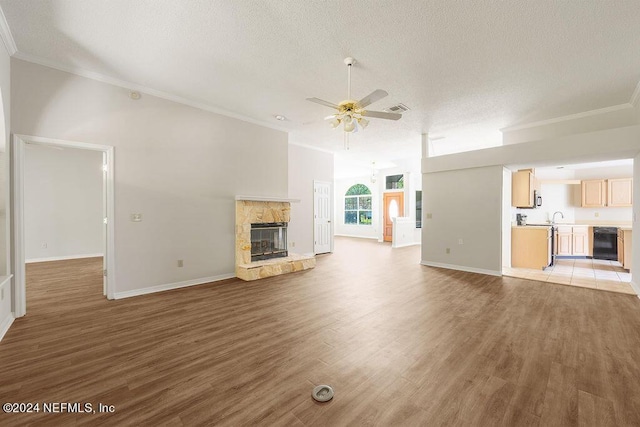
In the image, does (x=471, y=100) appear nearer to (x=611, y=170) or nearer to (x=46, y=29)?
(x=46, y=29)

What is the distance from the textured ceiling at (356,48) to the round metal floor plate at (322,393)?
3219mm

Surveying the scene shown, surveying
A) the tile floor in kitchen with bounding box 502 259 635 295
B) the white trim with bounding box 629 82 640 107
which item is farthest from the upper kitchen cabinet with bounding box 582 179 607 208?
the white trim with bounding box 629 82 640 107

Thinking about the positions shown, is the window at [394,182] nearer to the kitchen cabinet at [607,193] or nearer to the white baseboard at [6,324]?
the kitchen cabinet at [607,193]

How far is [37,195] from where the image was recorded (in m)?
6.76

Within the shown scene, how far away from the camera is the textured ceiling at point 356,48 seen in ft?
8.14

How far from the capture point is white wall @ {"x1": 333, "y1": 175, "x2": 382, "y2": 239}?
12000 millimetres

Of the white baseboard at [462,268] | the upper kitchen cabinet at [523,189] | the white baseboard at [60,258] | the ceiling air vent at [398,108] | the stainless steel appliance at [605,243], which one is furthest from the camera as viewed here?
the white baseboard at [60,258]

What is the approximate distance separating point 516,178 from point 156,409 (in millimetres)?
7622

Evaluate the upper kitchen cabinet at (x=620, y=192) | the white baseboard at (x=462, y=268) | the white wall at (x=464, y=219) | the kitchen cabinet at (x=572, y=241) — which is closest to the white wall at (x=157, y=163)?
the white wall at (x=464, y=219)

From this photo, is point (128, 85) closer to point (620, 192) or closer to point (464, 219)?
point (464, 219)

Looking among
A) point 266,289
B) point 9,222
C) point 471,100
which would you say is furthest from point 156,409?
point 471,100

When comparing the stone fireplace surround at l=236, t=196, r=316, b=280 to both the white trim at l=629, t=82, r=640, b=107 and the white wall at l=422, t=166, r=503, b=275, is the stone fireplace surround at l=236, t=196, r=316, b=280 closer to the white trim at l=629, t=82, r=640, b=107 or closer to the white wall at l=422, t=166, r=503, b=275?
the white wall at l=422, t=166, r=503, b=275

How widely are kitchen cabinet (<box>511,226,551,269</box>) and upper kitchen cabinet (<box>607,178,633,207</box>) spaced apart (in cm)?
308

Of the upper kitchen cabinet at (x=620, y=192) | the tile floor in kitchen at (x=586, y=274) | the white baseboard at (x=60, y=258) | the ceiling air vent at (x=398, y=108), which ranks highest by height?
the ceiling air vent at (x=398, y=108)
